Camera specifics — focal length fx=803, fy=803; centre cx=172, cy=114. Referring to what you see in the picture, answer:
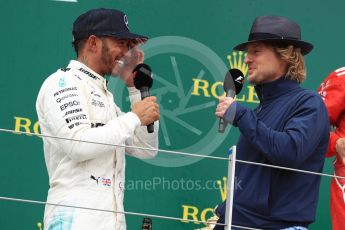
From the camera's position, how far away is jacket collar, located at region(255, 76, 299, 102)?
2.52 meters

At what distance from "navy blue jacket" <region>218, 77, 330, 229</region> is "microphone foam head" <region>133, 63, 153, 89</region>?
0.35 m

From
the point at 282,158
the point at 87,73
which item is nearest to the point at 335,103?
the point at 282,158

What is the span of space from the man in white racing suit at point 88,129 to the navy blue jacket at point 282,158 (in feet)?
1.08

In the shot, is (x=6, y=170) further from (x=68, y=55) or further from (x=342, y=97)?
(x=342, y=97)

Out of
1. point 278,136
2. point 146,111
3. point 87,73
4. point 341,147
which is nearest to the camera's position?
point 278,136

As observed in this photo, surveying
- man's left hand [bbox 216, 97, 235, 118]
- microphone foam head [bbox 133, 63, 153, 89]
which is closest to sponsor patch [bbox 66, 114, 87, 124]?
microphone foam head [bbox 133, 63, 153, 89]

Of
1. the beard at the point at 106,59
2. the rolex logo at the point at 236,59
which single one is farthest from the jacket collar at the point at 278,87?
the rolex logo at the point at 236,59

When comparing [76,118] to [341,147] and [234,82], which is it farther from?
[341,147]

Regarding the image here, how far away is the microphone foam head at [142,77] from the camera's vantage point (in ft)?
8.51

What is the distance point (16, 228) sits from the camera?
3.44m

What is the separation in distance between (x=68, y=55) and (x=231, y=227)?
1428mm

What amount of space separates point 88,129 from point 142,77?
12.2 inches

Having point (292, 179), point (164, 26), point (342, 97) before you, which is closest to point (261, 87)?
point (292, 179)

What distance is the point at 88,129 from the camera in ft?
7.84
